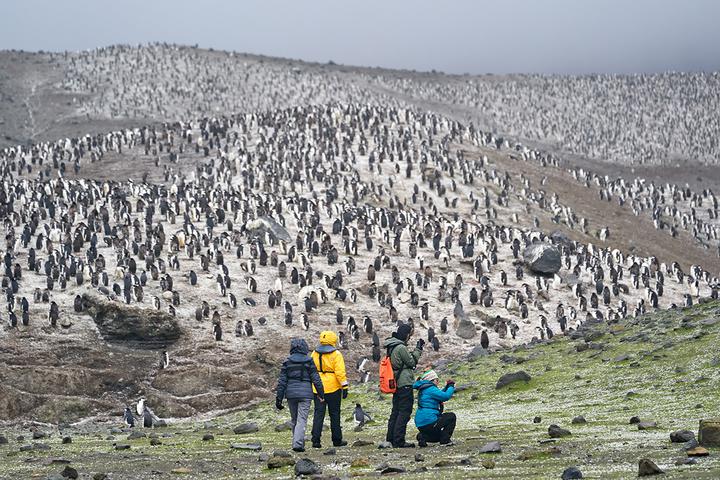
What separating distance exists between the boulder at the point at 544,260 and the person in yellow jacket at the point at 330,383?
3579cm

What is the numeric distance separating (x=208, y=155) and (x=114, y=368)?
45681 mm

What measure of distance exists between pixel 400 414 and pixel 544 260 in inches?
1432

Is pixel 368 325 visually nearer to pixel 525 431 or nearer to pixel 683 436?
pixel 525 431

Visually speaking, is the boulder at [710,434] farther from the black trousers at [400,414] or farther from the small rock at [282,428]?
the small rock at [282,428]

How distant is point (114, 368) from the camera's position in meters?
36.0

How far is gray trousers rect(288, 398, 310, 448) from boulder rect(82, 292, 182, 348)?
2270cm

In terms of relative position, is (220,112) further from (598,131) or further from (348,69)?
(598,131)

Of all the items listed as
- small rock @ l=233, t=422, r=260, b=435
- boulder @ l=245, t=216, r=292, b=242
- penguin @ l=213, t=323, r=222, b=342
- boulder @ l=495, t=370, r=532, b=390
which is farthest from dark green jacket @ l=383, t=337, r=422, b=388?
boulder @ l=245, t=216, r=292, b=242

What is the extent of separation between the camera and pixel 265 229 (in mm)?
51938

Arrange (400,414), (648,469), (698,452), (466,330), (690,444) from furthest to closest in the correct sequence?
(466,330), (400,414), (690,444), (698,452), (648,469)

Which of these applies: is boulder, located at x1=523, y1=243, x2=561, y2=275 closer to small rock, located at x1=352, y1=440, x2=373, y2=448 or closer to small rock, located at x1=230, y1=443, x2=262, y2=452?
small rock, located at x1=352, y1=440, x2=373, y2=448

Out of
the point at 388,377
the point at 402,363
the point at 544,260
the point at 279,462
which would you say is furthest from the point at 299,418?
the point at 544,260

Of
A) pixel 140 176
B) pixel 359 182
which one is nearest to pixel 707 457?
pixel 359 182

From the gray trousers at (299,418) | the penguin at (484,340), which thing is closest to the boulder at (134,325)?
the penguin at (484,340)
